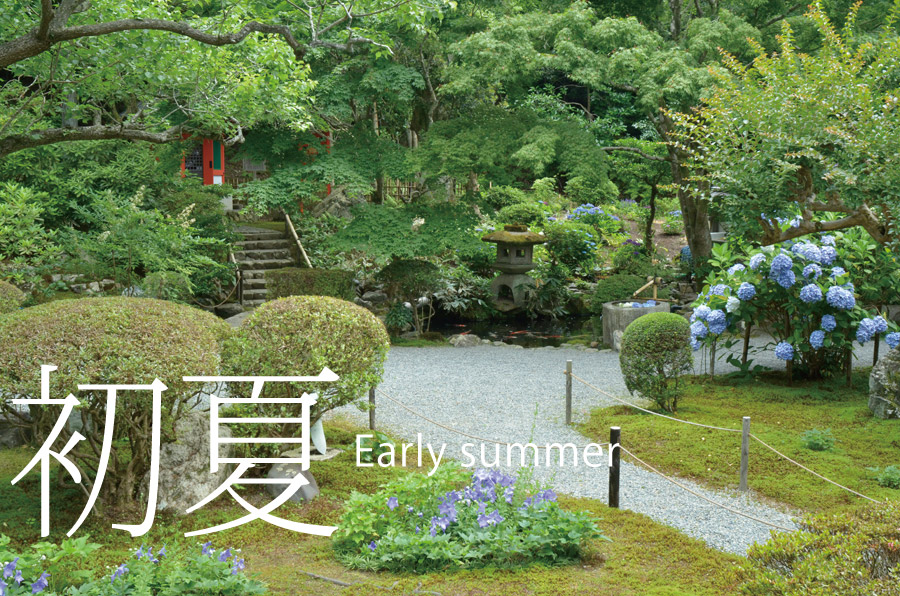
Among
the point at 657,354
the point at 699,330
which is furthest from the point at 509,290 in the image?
the point at 657,354

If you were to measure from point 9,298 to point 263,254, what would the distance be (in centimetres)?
854

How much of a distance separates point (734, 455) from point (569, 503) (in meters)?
1.80

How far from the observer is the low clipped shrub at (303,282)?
1231 centimetres

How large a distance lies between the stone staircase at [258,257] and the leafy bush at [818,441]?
9763 millimetres

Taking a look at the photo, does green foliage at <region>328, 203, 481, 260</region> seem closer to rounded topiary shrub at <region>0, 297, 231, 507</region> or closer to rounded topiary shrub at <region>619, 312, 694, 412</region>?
rounded topiary shrub at <region>619, 312, 694, 412</region>

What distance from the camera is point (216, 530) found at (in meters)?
4.88

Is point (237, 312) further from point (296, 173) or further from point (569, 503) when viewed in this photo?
point (569, 503)

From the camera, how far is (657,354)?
765cm

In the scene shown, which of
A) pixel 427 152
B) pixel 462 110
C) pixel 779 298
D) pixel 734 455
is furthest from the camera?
pixel 462 110

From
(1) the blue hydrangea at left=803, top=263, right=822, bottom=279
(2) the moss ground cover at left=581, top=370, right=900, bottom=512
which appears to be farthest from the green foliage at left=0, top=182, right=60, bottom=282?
(1) the blue hydrangea at left=803, top=263, right=822, bottom=279

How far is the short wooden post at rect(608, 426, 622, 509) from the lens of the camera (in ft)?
17.1

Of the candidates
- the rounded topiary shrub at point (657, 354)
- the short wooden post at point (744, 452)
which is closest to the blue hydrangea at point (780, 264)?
the rounded topiary shrub at point (657, 354)

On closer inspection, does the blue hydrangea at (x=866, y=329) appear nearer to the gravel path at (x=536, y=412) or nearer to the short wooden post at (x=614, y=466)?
the gravel path at (x=536, y=412)

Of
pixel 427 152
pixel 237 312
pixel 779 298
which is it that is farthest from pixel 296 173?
pixel 779 298
